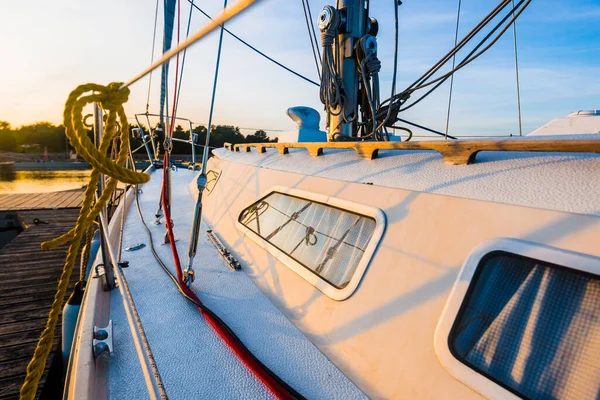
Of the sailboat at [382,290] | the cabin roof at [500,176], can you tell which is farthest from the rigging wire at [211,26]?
the cabin roof at [500,176]

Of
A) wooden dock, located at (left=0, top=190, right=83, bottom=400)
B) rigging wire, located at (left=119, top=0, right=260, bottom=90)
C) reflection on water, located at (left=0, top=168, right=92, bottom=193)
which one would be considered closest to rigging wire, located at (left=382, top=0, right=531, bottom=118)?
rigging wire, located at (left=119, top=0, right=260, bottom=90)

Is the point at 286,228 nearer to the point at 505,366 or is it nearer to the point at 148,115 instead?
the point at 505,366

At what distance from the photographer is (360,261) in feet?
5.35

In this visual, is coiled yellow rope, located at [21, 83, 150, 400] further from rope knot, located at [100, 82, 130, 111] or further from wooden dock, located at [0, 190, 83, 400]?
wooden dock, located at [0, 190, 83, 400]

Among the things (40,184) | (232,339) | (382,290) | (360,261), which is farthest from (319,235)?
(40,184)

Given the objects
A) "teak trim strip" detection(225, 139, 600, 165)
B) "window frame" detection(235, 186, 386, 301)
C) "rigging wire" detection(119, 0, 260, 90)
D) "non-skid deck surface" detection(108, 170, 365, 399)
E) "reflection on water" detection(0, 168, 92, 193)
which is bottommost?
"reflection on water" detection(0, 168, 92, 193)

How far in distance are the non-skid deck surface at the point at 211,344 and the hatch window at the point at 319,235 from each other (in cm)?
32

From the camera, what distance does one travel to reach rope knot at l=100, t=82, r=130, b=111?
1.25 meters

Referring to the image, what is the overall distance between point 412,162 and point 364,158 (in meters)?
0.38

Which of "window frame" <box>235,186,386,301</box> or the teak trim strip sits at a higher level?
the teak trim strip

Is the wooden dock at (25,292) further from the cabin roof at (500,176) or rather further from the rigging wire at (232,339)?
the cabin roof at (500,176)

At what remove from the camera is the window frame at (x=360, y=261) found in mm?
1593

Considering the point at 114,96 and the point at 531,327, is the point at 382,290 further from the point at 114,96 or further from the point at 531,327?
the point at 114,96

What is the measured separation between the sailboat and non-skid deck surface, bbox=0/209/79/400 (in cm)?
134
